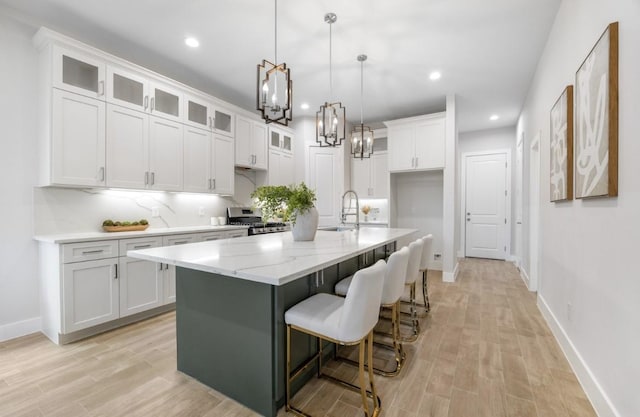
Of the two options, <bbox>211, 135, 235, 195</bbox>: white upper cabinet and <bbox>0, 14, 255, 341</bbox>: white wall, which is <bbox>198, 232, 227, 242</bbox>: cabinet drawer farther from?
<bbox>0, 14, 255, 341</bbox>: white wall

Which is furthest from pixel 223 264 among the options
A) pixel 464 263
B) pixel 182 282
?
pixel 464 263

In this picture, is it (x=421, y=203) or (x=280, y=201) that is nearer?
(x=280, y=201)

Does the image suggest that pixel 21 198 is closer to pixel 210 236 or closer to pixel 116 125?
pixel 116 125

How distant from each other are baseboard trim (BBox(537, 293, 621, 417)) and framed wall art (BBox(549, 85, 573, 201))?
114 cm

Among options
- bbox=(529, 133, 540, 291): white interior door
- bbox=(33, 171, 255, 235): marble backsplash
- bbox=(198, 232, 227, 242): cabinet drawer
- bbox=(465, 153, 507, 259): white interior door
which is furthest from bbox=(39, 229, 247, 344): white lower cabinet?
bbox=(465, 153, 507, 259): white interior door

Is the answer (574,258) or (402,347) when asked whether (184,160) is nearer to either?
(402,347)

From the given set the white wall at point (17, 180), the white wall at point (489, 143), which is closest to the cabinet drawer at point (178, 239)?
the white wall at point (17, 180)

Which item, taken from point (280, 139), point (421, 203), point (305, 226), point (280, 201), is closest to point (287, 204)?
point (280, 201)

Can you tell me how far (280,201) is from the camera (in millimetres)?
2250

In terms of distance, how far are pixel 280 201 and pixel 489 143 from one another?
6.03 m

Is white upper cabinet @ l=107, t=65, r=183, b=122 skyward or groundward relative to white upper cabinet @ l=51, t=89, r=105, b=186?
skyward

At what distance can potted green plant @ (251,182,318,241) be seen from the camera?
7.25ft

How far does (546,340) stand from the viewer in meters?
2.58

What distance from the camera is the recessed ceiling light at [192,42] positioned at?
3057 millimetres
